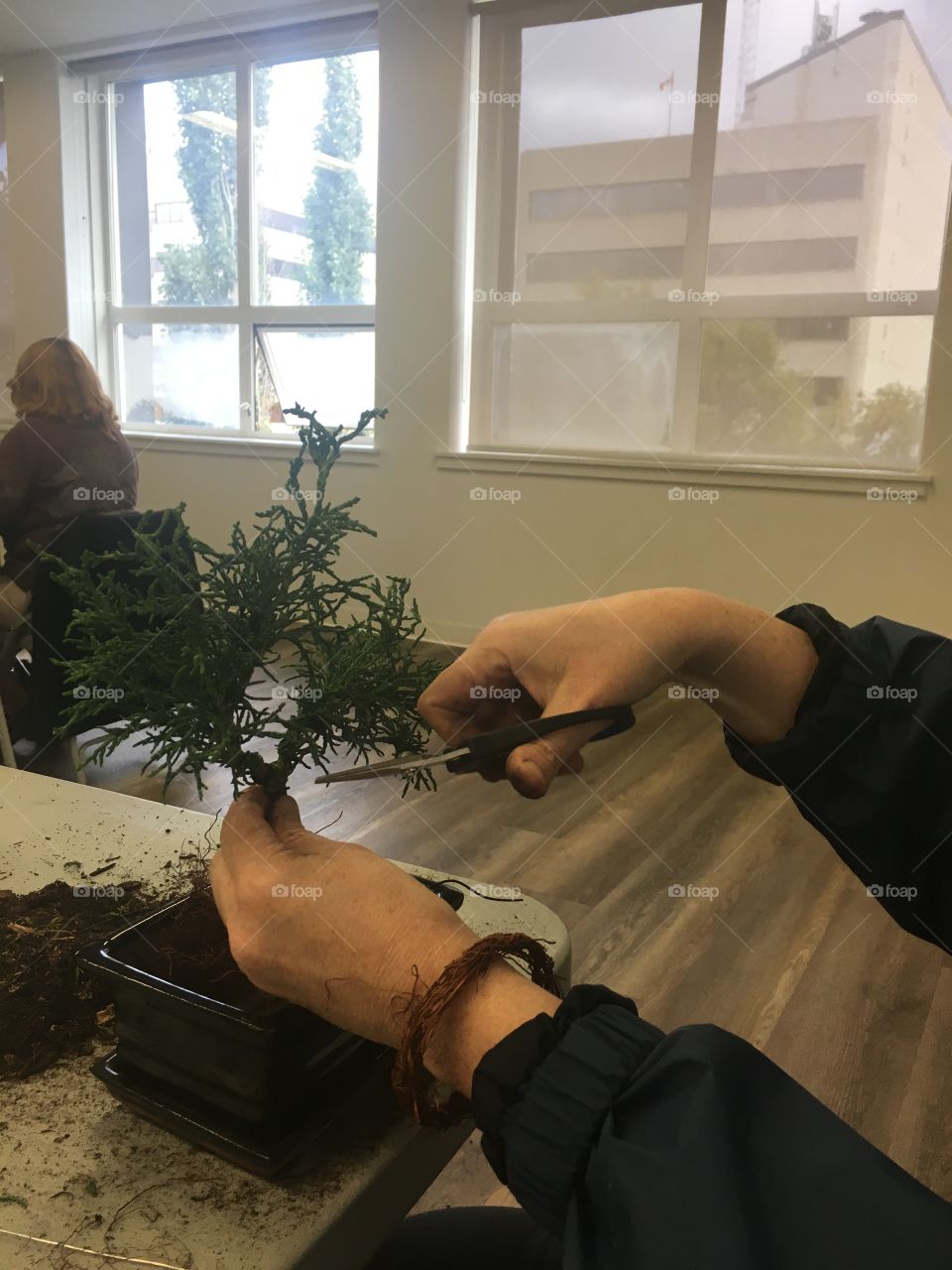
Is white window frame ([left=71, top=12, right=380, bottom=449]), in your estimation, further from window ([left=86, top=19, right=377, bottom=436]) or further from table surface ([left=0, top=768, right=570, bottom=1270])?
table surface ([left=0, top=768, right=570, bottom=1270])

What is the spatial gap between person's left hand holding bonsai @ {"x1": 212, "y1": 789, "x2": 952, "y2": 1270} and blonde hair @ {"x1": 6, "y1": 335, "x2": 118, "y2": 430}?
3.03m

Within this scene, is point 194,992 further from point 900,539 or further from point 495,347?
point 495,347

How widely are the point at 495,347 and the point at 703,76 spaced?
145 cm

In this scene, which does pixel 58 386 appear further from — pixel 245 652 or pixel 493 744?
pixel 493 744

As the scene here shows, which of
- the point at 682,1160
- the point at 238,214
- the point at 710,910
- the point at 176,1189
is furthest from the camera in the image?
the point at 238,214

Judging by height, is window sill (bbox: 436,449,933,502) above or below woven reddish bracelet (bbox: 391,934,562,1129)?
above

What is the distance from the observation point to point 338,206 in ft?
16.3

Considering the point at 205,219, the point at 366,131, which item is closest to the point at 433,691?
the point at 366,131

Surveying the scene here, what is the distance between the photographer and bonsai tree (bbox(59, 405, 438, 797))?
2.64ft

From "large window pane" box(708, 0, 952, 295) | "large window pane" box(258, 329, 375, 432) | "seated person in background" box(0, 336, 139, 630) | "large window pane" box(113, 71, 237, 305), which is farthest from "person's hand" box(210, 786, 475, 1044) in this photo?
"large window pane" box(113, 71, 237, 305)

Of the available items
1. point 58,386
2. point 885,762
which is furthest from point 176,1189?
point 58,386

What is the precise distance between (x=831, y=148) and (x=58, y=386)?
3.20m

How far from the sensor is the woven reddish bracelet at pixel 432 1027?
63 centimetres

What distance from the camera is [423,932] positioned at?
2.22ft
